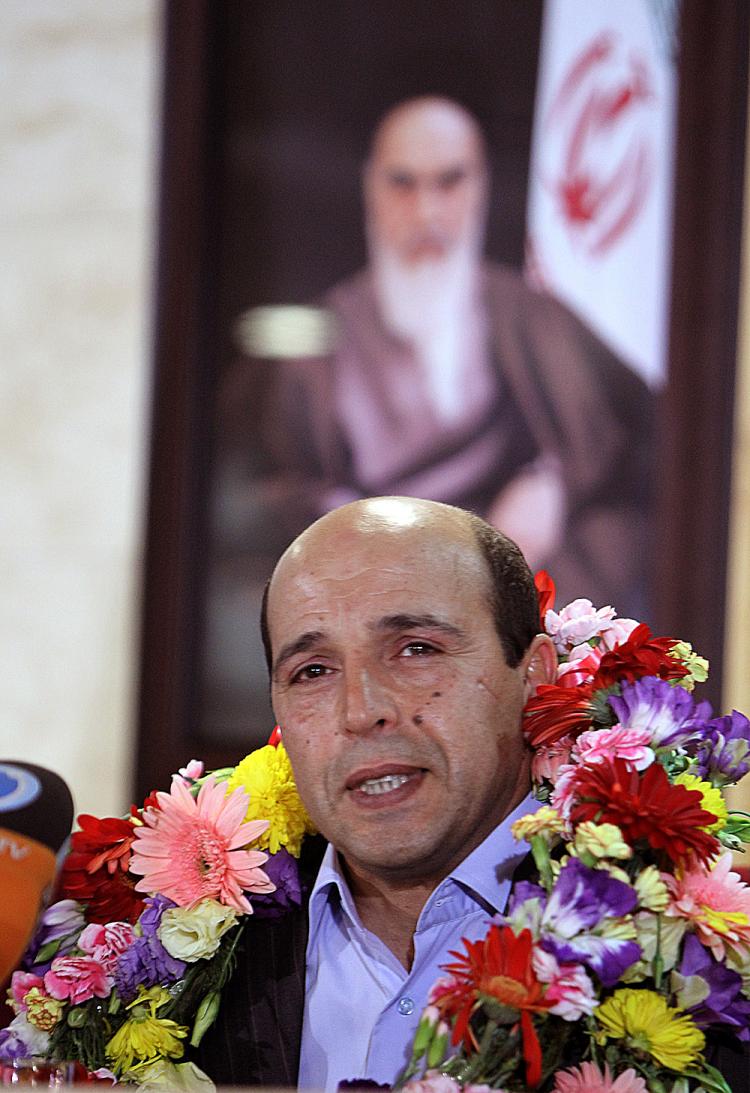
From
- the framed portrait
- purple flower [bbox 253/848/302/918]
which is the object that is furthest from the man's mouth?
the framed portrait

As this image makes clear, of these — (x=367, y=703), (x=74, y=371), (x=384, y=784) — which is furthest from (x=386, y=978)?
(x=74, y=371)

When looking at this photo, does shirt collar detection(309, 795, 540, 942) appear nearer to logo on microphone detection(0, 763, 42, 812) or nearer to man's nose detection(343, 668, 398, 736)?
man's nose detection(343, 668, 398, 736)

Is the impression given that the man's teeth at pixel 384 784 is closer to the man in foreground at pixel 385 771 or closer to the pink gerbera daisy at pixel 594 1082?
the man in foreground at pixel 385 771

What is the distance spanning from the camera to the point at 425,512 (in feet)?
7.46

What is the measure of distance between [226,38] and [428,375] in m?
1.27

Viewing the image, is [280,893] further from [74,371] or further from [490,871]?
[74,371]

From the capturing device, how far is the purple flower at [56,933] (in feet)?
7.39

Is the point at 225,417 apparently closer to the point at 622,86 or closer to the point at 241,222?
the point at 241,222

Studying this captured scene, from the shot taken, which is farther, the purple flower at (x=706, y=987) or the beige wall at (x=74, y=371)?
the beige wall at (x=74, y=371)

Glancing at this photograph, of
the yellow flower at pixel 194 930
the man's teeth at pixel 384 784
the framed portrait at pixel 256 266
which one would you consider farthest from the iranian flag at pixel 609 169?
the yellow flower at pixel 194 930

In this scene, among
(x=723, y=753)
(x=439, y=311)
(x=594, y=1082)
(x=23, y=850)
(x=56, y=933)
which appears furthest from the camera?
(x=439, y=311)

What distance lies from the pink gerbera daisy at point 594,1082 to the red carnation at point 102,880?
0.75 m

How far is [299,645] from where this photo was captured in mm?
2203

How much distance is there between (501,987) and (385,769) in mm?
468
